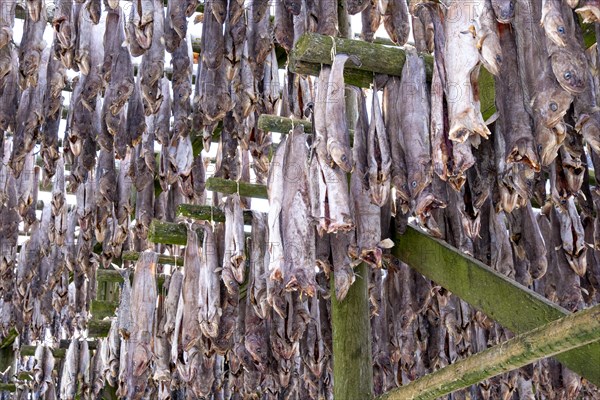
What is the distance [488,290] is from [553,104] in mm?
1395

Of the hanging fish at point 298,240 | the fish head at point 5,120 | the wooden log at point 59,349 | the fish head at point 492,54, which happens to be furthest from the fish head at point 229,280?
the wooden log at point 59,349

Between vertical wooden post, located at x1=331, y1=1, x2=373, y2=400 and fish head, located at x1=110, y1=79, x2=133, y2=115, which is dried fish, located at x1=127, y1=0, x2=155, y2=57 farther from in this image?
vertical wooden post, located at x1=331, y1=1, x2=373, y2=400

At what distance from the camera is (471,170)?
4.22 metres

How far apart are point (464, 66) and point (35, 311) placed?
299 inches

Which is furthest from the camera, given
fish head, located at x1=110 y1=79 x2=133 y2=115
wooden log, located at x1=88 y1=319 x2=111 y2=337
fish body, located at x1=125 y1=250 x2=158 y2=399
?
wooden log, located at x1=88 y1=319 x2=111 y2=337

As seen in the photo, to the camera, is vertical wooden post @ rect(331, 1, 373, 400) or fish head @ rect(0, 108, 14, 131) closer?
vertical wooden post @ rect(331, 1, 373, 400)

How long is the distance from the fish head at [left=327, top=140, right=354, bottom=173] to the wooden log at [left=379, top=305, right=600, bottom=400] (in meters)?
1.01

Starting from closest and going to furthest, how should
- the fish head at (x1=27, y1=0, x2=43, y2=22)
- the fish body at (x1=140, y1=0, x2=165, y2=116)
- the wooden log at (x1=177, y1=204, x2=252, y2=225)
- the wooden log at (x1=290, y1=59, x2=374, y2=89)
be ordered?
the wooden log at (x1=290, y1=59, x2=374, y2=89)
the fish head at (x1=27, y1=0, x2=43, y2=22)
the fish body at (x1=140, y1=0, x2=165, y2=116)
the wooden log at (x1=177, y1=204, x2=252, y2=225)

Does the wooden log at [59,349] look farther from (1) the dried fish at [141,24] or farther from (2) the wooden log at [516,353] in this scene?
(2) the wooden log at [516,353]

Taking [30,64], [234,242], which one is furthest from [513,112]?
[30,64]

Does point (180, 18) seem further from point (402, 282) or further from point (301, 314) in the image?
point (402, 282)

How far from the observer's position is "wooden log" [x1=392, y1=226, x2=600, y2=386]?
357cm

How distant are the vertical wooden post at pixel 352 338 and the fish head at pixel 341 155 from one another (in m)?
1.29

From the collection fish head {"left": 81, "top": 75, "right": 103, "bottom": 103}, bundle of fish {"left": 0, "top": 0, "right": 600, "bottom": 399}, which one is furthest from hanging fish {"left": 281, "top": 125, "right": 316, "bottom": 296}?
fish head {"left": 81, "top": 75, "right": 103, "bottom": 103}
